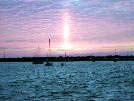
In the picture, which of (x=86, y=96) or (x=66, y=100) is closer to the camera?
(x=66, y=100)

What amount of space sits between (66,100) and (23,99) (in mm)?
5714

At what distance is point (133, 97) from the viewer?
55.3 metres

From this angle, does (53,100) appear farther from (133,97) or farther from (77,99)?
(133,97)

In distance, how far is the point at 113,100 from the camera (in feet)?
173

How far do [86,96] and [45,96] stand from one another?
5625 mm

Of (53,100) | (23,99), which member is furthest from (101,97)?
(23,99)

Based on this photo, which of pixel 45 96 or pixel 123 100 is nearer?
pixel 123 100

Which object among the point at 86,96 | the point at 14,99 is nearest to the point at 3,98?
the point at 14,99

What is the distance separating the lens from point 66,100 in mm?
53094

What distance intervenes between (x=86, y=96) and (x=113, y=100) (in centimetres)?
617

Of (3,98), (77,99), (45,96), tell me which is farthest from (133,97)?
(3,98)

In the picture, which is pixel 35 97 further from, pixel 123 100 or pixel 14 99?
pixel 123 100

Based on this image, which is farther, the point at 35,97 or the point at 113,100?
the point at 35,97

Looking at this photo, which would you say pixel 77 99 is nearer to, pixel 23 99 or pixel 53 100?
pixel 53 100
